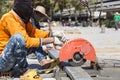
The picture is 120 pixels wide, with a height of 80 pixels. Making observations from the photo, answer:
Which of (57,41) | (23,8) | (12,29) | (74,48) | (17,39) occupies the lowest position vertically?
(74,48)

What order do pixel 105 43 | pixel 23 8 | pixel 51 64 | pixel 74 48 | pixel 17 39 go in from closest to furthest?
pixel 17 39 → pixel 23 8 → pixel 74 48 → pixel 51 64 → pixel 105 43

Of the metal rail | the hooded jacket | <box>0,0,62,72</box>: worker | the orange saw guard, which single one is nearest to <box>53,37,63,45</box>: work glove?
<box>0,0,62,72</box>: worker

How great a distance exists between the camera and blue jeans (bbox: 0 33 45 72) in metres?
6.14

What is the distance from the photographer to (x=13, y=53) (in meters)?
6.30

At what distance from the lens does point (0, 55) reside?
6477 millimetres

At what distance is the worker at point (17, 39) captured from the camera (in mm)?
6188

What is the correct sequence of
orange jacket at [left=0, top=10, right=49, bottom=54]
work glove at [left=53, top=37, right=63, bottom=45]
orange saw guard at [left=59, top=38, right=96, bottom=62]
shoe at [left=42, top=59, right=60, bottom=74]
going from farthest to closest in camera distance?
1. shoe at [left=42, top=59, right=60, bottom=74]
2. orange saw guard at [left=59, top=38, right=96, bottom=62]
3. work glove at [left=53, top=37, right=63, bottom=45]
4. orange jacket at [left=0, top=10, right=49, bottom=54]

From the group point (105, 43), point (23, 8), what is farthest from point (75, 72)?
point (105, 43)

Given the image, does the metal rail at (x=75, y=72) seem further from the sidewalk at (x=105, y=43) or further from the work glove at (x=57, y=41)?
the sidewalk at (x=105, y=43)

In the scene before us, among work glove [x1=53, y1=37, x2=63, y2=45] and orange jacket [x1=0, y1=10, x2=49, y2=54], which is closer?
orange jacket [x1=0, y1=10, x2=49, y2=54]

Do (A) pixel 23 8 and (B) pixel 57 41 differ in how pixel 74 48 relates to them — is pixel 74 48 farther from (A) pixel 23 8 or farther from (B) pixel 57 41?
(A) pixel 23 8

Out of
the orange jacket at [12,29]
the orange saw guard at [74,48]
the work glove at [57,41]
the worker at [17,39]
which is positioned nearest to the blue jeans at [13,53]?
the worker at [17,39]

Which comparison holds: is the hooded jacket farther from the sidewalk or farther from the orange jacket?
the sidewalk

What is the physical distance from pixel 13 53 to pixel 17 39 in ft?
0.96
